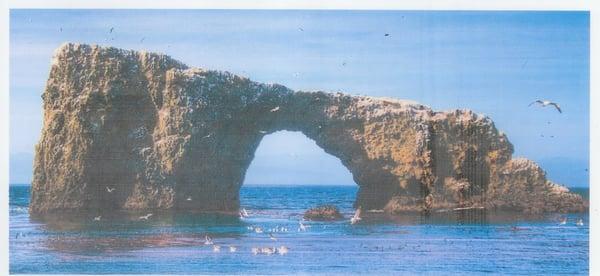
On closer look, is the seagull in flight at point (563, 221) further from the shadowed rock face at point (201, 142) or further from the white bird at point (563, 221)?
the shadowed rock face at point (201, 142)

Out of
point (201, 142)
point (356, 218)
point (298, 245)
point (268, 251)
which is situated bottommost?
point (268, 251)

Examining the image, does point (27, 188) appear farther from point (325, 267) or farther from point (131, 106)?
point (325, 267)

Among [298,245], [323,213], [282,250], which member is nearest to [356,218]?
[323,213]

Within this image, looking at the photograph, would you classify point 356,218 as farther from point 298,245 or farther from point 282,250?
point 282,250

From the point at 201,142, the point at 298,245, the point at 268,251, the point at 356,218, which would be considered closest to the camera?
the point at 268,251

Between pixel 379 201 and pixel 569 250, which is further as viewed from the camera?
pixel 379 201

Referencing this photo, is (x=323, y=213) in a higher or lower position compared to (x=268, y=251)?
higher

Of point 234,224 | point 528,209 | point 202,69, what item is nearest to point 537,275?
point 528,209
